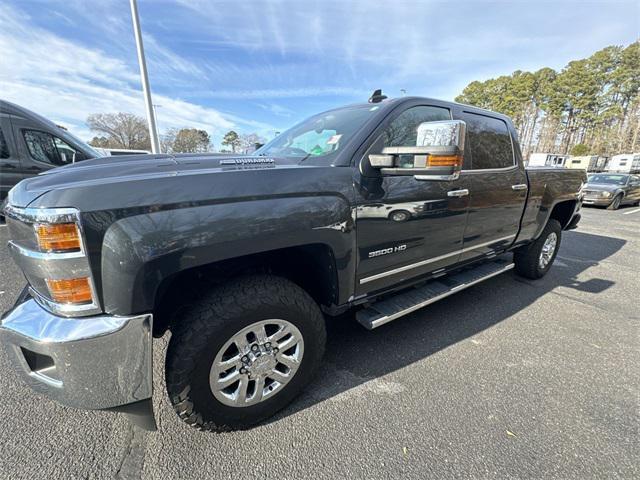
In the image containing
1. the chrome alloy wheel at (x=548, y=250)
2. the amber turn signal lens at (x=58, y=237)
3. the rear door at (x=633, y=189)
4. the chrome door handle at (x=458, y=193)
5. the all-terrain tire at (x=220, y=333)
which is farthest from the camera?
the rear door at (x=633, y=189)

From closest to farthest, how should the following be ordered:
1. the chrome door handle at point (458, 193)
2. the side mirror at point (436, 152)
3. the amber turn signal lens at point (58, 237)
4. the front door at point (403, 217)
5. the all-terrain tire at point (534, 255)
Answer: the amber turn signal lens at point (58, 237), the side mirror at point (436, 152), the front door at point (403, 217), the chrome door handle at point (458, 193), the all-terrain tire at point (534, 255)

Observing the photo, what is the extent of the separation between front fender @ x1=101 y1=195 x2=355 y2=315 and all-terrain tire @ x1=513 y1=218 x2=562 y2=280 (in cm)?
353

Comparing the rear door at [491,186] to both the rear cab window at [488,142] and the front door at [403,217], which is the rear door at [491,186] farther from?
the front door at [403,217]

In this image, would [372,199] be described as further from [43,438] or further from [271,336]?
[43,438]

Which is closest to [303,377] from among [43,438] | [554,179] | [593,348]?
[43,438]

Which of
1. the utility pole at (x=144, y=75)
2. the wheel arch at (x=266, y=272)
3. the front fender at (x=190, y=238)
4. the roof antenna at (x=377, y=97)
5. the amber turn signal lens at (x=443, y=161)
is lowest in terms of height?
the wheel arch at (x=266, y=272)

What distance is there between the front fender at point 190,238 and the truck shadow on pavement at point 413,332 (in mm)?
1135

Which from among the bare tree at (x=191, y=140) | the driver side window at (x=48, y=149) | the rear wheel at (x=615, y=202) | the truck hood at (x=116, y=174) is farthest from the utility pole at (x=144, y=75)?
the bare tree at (x=191, y=140)

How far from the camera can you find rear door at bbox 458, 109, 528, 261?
2.72 meters

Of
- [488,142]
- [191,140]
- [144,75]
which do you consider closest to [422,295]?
[488,142]

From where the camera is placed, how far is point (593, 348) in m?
2.68

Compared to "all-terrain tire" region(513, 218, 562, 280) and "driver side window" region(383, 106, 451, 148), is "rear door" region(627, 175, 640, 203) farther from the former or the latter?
"driver side window" region(383, 106, 451, 148)

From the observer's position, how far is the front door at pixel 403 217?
1.94 metres

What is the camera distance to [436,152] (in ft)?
5.36
